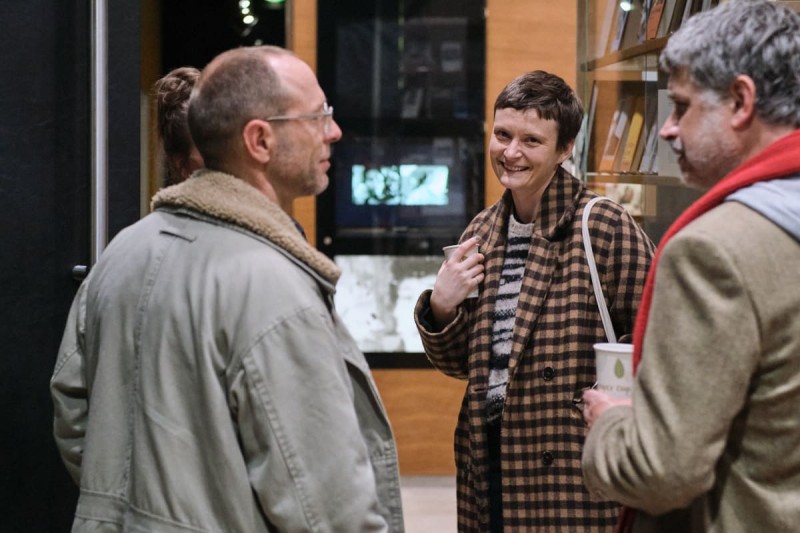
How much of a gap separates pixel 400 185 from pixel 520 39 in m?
1.04

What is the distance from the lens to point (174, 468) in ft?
5.10

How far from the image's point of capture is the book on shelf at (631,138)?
3.78 metres

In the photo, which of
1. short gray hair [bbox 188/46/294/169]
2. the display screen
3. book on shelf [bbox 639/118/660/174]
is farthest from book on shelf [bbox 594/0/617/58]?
short gray hair [bbox 188/46/294/169]

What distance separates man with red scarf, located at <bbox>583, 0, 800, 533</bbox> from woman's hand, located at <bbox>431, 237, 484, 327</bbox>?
1.11 meters

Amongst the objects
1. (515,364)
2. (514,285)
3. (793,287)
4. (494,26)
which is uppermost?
(494,26)

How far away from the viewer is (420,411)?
579cm

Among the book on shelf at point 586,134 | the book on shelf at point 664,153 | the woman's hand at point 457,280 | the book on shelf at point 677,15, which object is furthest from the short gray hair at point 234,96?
the book on shelf at point 586,134

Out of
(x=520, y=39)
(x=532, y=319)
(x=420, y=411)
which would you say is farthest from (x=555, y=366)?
(x=520, y=39)

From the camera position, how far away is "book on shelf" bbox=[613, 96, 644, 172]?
3.78 meters

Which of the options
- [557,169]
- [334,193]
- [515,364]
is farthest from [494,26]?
[515,364]

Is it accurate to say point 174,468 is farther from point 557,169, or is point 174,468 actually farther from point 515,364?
point 557,169

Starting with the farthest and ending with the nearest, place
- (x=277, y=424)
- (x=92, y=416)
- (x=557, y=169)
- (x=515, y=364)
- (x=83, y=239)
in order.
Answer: (x=83, y=239)
(x=557, y=169)
(x=515, y=364)
(x=92, y=416)
(x=277, y=424)

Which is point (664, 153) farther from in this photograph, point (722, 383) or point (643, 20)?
point (722, 383)

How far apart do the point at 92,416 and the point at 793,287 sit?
1055 millimetres
